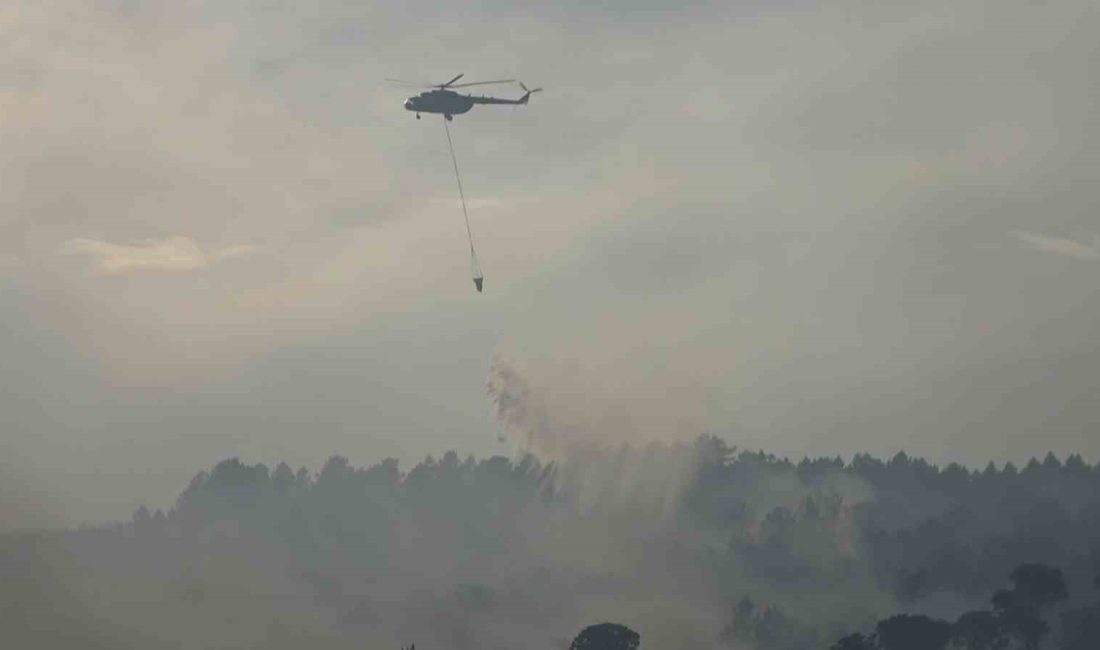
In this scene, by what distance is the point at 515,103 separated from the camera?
17488 centimetres

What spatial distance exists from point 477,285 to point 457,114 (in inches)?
918

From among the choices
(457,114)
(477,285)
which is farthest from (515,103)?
(477,285)

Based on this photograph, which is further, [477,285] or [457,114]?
[457,114]

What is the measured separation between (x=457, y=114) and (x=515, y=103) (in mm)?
9805

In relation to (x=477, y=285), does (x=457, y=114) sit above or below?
above

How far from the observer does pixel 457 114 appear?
167m

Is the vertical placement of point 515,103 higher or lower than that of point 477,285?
higher

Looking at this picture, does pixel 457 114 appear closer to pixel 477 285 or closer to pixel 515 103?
pixel 515 103

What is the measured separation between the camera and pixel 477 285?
500 ft

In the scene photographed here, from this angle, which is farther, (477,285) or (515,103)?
(515,103)

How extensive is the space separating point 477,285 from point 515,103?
99.0ft
